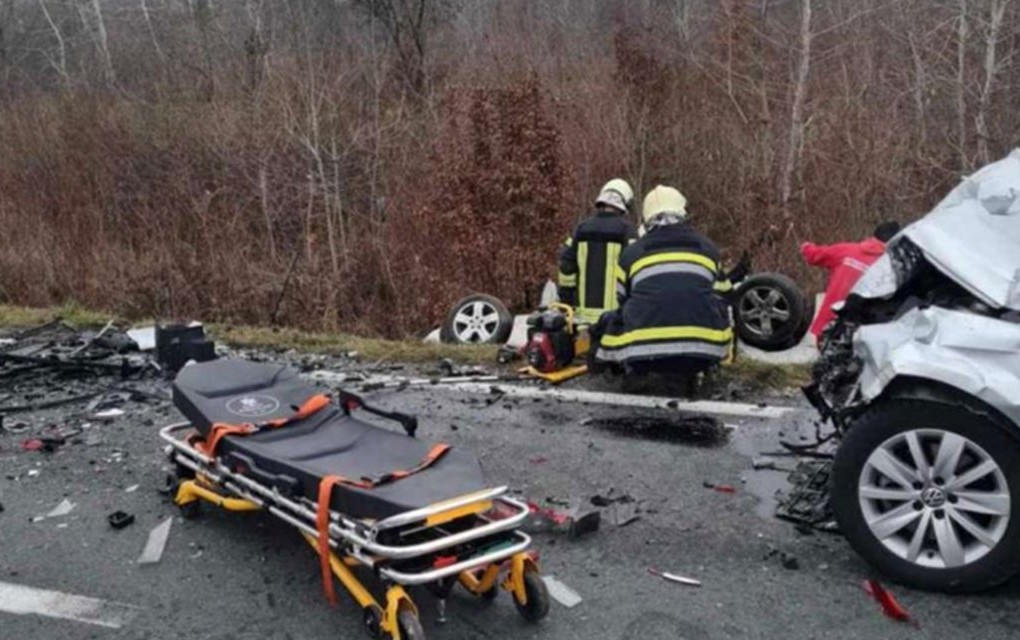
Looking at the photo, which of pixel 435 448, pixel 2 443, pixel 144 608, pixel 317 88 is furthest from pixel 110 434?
pixel 317 88

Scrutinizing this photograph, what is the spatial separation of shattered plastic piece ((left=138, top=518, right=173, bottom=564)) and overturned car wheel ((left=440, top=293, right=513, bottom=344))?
4406mm

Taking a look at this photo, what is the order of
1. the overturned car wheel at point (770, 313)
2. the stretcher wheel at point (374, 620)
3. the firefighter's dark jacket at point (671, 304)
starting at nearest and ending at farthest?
the stretcher wheel at point (374, 620) < the firefighter's dark jacket at point (671, 304) < the overturned car wheel at point (770, 313)

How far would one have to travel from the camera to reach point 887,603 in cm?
362

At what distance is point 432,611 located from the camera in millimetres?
3666

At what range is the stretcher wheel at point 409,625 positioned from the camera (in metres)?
3.24

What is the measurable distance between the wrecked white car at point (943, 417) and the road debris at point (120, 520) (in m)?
3.20

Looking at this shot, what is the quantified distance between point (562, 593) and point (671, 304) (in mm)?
2894

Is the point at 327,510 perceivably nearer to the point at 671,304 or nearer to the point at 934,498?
the point at 934,498

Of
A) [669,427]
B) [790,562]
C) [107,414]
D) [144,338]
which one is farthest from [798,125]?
[790,562]

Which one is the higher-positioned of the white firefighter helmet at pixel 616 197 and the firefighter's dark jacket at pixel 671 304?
the white firefighter helmet at pixel 616 197

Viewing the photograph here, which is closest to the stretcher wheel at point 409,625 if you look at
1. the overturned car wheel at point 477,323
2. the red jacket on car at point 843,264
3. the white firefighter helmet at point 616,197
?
the red jacket on car at point 843,264

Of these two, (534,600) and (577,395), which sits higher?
(534,600)

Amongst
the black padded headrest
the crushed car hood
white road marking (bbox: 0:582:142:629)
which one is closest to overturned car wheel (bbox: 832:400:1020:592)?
the crushed car hood

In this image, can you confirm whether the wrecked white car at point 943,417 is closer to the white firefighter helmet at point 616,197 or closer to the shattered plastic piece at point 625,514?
the shattered plastic piece at point 625,514
